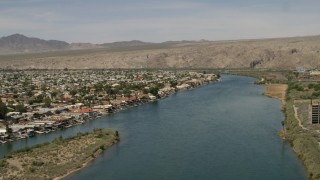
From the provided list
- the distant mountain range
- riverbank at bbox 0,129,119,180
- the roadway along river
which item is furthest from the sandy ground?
the distant mountain range

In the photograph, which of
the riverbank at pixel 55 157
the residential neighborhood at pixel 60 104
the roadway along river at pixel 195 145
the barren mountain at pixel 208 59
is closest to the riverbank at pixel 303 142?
the roadway along river at pixel 195 145

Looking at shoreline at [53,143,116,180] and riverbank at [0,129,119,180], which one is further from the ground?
riverbank at [0,129,119,180]

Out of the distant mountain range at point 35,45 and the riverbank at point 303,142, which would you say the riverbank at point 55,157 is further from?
the distant mountain range at point 35,45

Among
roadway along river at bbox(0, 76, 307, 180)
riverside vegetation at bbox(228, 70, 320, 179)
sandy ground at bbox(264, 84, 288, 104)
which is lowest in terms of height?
sandy ground at bbox(264, 84, 288, 104)

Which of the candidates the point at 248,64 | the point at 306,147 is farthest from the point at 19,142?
the point at 248,64

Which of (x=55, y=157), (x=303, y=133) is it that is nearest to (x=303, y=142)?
(x=303, y=133)

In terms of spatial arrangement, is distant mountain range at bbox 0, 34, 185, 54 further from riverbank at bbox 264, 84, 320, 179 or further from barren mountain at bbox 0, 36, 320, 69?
riverbank at bbox 264, 84, 320, 179

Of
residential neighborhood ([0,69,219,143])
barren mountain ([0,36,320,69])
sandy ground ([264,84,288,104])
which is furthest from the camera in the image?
barren mountain ([0,36,320,69])
